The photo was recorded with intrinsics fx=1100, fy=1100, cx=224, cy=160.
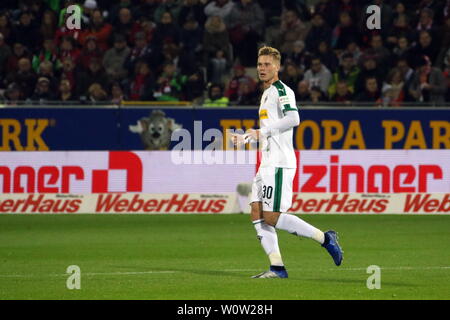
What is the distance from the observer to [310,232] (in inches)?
429

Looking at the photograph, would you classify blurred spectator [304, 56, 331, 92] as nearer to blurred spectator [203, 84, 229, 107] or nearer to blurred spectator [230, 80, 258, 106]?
blurred spectator [230, 80, 258, 106]

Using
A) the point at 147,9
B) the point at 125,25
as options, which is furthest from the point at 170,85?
the point at 147,9

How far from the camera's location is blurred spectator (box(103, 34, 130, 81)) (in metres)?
24.0

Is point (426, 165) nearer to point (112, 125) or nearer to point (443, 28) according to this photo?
point (443, 28)

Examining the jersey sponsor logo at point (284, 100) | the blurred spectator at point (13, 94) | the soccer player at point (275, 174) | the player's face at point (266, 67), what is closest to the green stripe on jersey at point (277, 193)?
the soccer player at point (275, 174)

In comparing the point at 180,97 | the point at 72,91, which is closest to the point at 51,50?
the point at 72,91

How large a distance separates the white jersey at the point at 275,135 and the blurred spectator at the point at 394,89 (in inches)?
453

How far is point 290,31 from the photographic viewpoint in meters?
24.1

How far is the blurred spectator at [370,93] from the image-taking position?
2230 centimetres

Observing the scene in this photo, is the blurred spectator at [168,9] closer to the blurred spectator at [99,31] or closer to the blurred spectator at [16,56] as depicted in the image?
the blurred spectator at [99,31]

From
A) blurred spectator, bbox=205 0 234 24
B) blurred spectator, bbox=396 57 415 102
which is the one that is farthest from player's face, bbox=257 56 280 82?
blurred spectator, bbox=205 0 234 24

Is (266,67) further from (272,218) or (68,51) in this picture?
(68,51)

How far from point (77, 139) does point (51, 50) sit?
358cm
